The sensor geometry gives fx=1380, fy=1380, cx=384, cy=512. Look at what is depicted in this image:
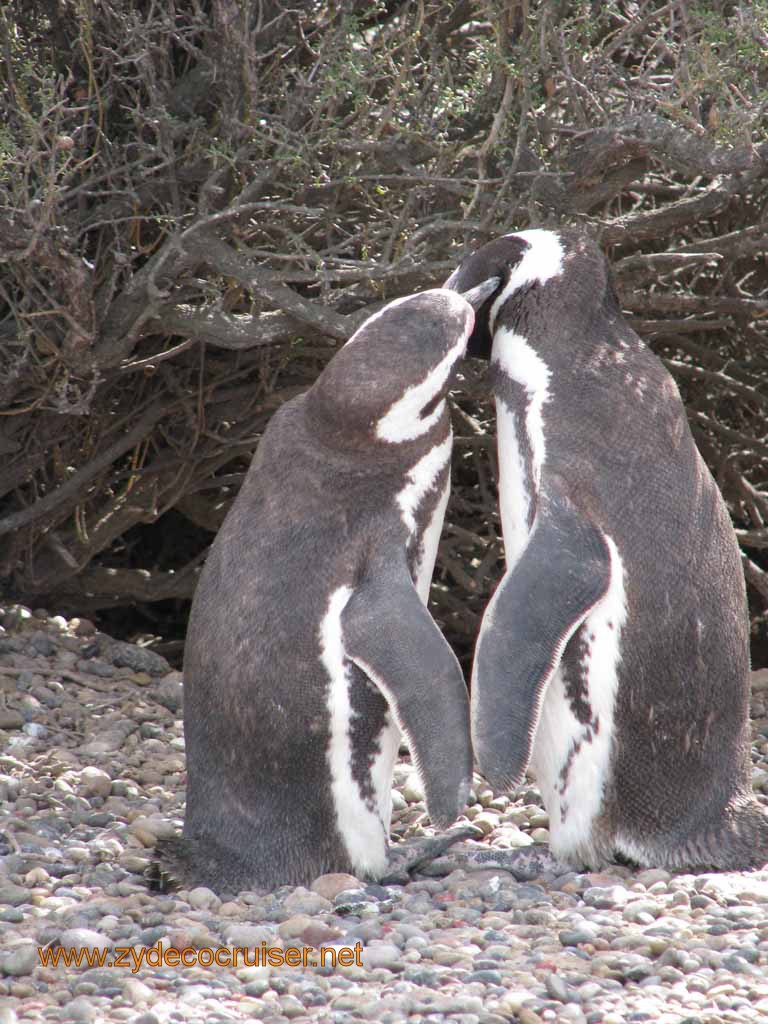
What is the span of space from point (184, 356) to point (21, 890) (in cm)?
218

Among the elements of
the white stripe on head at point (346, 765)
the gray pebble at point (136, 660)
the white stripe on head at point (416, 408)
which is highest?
the white stripe on head at point (416, 408)

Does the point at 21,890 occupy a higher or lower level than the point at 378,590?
lower

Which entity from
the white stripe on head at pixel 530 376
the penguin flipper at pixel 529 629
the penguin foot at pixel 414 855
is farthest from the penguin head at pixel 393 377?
the penguin foot at pixel 414 855

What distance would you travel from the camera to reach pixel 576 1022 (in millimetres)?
2129

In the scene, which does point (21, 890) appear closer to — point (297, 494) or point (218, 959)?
point (218, 959)

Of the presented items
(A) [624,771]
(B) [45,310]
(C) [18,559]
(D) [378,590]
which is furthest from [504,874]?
(C) [18,559]

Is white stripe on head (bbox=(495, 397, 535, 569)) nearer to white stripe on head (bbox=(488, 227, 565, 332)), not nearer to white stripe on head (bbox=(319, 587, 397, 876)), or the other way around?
white stripe on head (bbox=(488, 227, 565, 332))

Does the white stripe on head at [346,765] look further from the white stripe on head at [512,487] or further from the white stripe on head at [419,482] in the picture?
the white stripe on head at [512,487]

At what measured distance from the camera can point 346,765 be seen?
116 inches

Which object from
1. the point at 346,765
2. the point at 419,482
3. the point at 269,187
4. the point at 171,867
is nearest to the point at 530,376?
the point at 419,482

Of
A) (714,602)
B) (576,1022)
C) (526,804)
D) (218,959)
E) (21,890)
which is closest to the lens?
(576,1022)

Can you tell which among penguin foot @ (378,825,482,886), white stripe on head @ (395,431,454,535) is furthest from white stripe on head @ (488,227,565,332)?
penguin foot @ (378,825,482,886)

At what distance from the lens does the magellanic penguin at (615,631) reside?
289 cm

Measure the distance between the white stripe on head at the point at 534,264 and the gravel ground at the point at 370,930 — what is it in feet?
4.30
